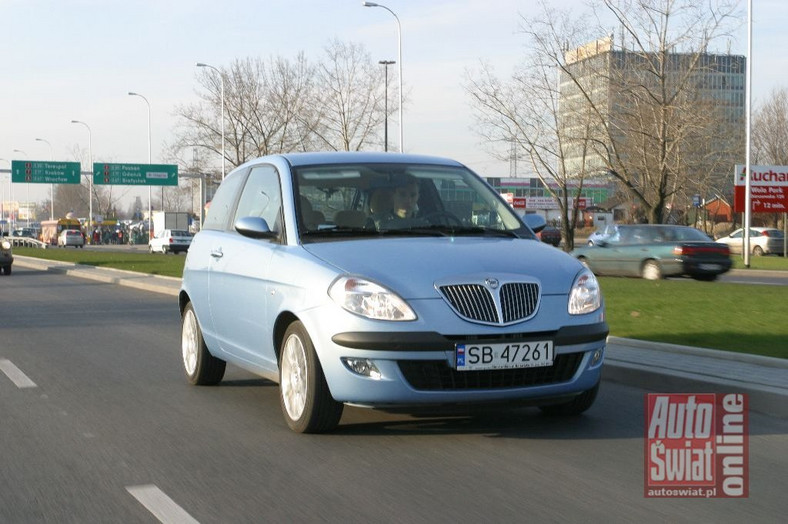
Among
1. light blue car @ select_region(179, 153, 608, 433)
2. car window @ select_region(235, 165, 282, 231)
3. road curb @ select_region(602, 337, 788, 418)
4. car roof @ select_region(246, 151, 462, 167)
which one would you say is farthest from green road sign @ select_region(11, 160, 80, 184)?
light blue car @ select_region(179, 153, 608, 433)

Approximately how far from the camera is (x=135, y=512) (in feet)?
16.1

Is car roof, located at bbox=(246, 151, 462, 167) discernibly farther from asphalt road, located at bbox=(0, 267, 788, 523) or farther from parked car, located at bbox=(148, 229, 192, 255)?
parked car, located at bbox=(148, 229, 192, 255)

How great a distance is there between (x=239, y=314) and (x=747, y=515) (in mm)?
3895

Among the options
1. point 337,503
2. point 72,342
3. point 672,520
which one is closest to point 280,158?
point 337,503

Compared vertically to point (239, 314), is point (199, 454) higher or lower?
lower

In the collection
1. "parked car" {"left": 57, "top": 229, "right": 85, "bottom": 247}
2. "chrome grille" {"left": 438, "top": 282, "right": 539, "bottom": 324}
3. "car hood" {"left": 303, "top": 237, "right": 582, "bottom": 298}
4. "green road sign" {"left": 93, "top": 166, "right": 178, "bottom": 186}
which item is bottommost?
"parked car" {"left": 57, "top": 229, "right": 85, "bottom": 247}

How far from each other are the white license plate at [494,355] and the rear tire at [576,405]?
34.0 inches

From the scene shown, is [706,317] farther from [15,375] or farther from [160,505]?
[160,505]

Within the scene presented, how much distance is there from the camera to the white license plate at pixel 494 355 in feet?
20.2

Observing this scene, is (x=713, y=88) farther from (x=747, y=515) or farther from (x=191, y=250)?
(x=747, y=515)

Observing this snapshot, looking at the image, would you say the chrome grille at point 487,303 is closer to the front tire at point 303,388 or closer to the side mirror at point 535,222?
the front tire at point 303,388

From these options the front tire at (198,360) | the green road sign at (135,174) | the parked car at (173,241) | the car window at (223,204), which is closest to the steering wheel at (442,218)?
the car window at (223,204)

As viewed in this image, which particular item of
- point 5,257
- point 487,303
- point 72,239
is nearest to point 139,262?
point 5,257

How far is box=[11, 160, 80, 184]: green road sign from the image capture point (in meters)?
76.0
